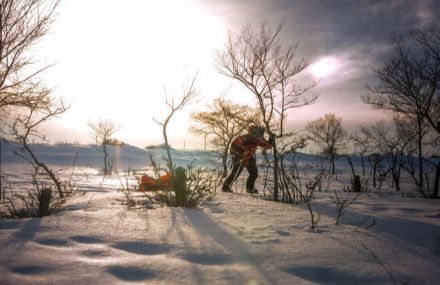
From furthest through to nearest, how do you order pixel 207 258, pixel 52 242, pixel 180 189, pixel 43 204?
pixel 180 189
pixel 43 204
pixel 52 242
pixel 207 258

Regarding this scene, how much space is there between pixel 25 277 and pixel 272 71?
5112 mm

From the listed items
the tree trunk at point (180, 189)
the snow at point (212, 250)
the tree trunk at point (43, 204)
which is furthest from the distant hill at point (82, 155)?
the snow at point (212, 250)

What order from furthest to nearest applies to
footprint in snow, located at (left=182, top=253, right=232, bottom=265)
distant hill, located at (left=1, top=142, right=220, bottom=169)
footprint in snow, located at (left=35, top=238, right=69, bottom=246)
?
distant hill, located at (left=1, top=142, right=220, bottom=169) → footprint in snow, located at (left=35, top=238, right=69, bottom=246) → footprint in snow, located at (left=182, top=253, right=232, bottom=265)

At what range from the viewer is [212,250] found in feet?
6.88

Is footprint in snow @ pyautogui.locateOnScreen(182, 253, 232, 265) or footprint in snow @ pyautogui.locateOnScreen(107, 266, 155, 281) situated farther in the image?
footprint in snow @ pyautogui.locateOnScreen(182, 253, 232, 265)

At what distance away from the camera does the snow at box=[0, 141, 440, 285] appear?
5.44 feet

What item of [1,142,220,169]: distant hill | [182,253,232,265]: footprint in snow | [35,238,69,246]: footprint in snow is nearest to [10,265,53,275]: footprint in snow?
[35,238,69,246]: footprint in snow

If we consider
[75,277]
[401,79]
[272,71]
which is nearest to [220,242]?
[75,277]

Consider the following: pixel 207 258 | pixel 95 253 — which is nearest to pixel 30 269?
Result: pixel 95 253

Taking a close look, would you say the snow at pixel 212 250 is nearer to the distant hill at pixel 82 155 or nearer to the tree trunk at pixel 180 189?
the tree trunk at pixel 180 189

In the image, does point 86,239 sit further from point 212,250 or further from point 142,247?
point 212,250

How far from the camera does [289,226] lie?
113 inches

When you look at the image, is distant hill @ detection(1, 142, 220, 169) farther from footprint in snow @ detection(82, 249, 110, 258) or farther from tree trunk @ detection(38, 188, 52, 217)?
footprint in snow @ detection(82, 249, 110, 258)

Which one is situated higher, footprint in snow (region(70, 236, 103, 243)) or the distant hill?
the distant hill
